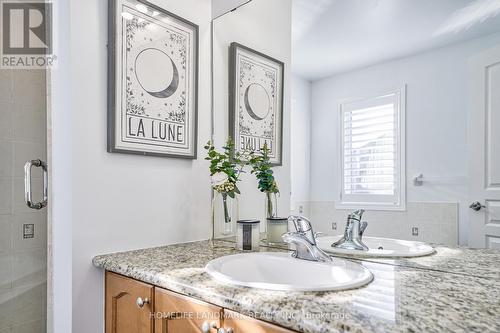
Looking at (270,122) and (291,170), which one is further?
(270,122)

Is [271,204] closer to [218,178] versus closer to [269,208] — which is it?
[269,208]

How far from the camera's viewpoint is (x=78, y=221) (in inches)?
49.9

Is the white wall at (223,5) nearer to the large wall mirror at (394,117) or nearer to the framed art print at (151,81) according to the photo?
the framed art print at (151,81)

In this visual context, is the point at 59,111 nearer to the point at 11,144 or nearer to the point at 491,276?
the point at 11,144

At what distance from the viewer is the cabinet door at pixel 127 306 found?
1.12 m

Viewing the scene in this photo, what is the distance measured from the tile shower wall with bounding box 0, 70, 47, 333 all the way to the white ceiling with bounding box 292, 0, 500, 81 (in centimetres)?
155

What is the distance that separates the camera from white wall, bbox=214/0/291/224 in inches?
60.4

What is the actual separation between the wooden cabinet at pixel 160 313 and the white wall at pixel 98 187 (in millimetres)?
93

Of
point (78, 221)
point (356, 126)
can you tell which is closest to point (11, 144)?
point (78, 221)

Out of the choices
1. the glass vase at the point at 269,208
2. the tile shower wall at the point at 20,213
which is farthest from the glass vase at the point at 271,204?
the tile shower wall at the point at 20,213

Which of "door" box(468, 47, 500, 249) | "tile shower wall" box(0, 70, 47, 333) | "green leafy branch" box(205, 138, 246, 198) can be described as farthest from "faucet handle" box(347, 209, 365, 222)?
"tile shower wall" box(0, 70, 47, 333)

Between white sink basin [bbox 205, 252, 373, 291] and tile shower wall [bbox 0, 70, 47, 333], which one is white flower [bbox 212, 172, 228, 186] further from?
tile shower wall [bbox 0, 70, 47, 333]

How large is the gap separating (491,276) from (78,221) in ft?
4.32

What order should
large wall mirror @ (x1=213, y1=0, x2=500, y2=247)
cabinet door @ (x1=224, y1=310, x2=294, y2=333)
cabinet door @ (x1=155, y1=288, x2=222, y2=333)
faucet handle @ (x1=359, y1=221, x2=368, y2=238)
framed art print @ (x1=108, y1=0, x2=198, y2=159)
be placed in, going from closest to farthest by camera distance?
1. cabinet door @ (x1=224, y1=310, x2=294, y2=333)
2. cabinet door @ (x1=155, y1=288, x2=222, y2=333)
3. large wall mirror @ (x1=213, y1=0, x2=500, y2=247)
4. faucet handle @ (x1=359, y1=221, x2=368, y2=238)
5. framed art print @ (x1=108, y1=0, x2=198, y2=159)
